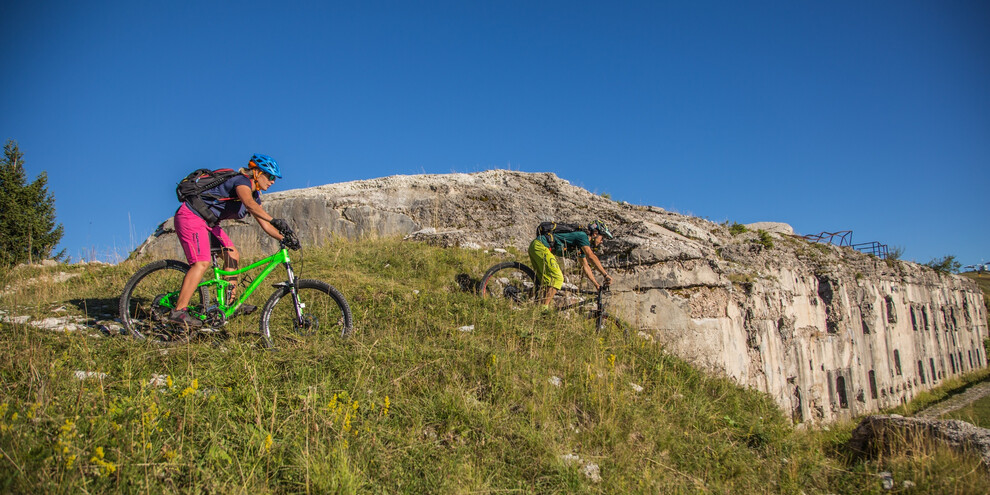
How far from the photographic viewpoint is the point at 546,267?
7977 millimetres

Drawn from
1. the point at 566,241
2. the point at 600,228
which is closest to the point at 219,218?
the point at 566,241

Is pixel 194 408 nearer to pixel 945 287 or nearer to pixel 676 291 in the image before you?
pixel 676 291

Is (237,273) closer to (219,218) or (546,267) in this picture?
(219,218)

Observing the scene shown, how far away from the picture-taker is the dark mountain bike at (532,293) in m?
7.61

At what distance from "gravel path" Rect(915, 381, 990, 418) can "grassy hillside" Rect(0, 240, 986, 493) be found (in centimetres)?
1335

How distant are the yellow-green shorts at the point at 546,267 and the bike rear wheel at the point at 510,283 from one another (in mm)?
197

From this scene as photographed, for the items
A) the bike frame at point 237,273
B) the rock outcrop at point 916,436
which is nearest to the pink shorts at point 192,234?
the bike frame at point 237,273

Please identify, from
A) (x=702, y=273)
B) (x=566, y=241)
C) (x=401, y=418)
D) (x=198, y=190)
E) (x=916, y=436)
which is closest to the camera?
(x=401, y=418)

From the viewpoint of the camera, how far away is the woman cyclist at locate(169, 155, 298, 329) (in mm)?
5105

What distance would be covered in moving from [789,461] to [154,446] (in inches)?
222

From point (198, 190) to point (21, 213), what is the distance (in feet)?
56.3

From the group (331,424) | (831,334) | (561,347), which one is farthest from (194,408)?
(831,334)

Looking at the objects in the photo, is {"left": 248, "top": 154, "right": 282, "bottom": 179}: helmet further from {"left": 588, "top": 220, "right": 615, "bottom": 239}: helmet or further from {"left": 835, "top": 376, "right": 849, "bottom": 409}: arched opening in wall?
{"left": 835, "top": 376, "right": 849, "bottom": 409}: arched opening in wall

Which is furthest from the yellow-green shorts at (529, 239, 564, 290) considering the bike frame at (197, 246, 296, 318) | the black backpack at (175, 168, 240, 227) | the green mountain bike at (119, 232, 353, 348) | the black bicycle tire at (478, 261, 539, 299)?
the black backpack at (175, 168, 240, 227)
